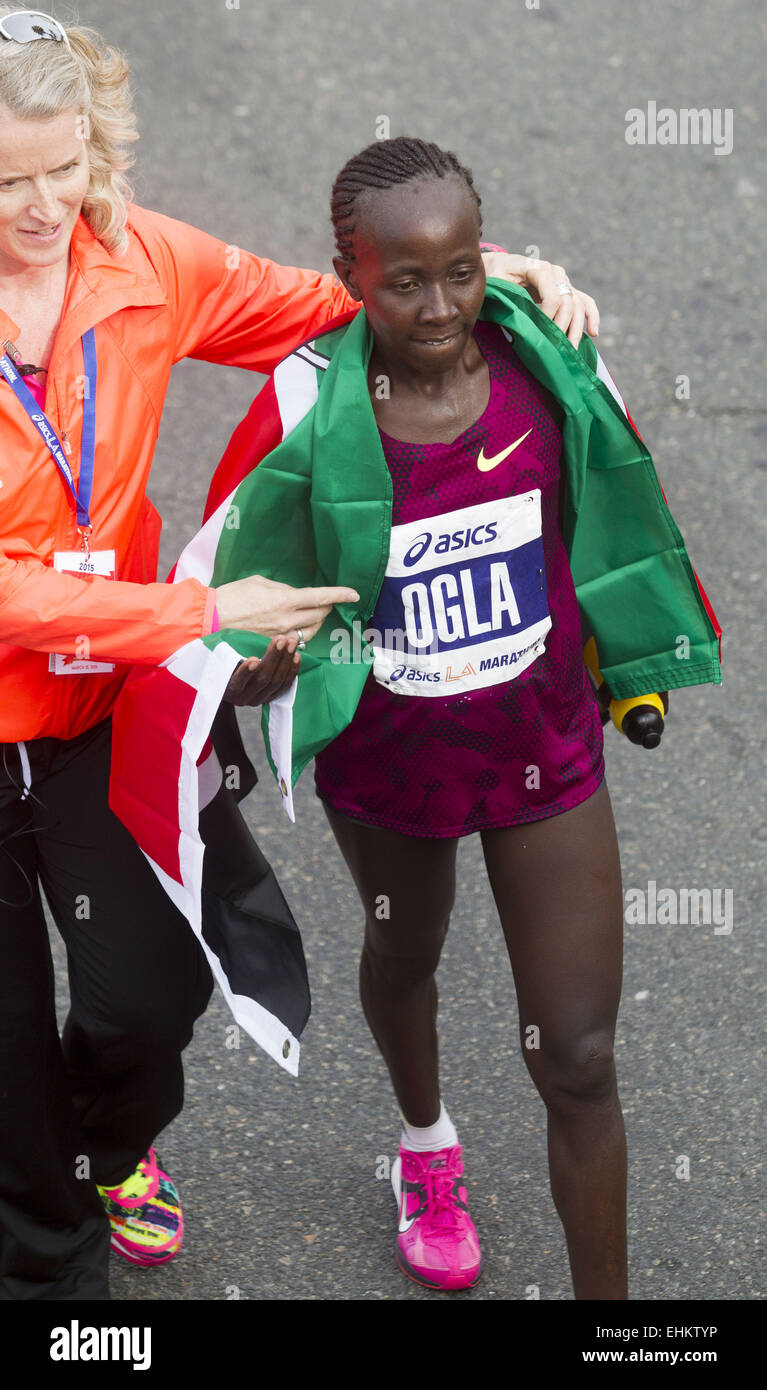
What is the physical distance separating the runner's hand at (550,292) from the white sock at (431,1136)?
5.60ft

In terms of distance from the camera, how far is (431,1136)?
12.2 feet

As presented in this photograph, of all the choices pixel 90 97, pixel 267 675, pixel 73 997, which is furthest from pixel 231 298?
pixel 73 997

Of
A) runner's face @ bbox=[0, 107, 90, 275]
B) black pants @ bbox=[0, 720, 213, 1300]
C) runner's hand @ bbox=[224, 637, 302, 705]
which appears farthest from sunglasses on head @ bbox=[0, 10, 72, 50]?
black pants @ bbox=[0, 720, 213, 1300]

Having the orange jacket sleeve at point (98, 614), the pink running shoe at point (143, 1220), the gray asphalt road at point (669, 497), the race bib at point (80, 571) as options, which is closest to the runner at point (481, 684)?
the orange jacket sleeve at point (98, 614)

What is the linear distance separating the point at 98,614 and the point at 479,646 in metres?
0.65

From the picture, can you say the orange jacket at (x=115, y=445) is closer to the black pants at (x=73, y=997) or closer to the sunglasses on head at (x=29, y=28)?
the black pants at (x=73, y=997)

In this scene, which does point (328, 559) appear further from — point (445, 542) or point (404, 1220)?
point (404, 1220)

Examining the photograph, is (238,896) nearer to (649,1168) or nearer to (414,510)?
(414,510)

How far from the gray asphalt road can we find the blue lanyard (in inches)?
68.6

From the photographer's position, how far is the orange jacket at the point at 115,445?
9.36ft

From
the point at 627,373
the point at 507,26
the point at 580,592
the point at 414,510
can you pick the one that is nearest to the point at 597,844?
the point at 580,592

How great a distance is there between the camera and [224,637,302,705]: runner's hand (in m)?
2.82

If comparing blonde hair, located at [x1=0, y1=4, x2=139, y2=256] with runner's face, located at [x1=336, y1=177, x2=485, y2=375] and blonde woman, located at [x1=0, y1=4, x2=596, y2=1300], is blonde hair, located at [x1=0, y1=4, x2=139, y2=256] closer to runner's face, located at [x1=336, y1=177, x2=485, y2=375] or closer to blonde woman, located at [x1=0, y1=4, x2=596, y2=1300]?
blonde woman, located at [x1=0, y1=4, x2=596, y2=1300]

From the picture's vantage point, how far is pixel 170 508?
19.7ft
